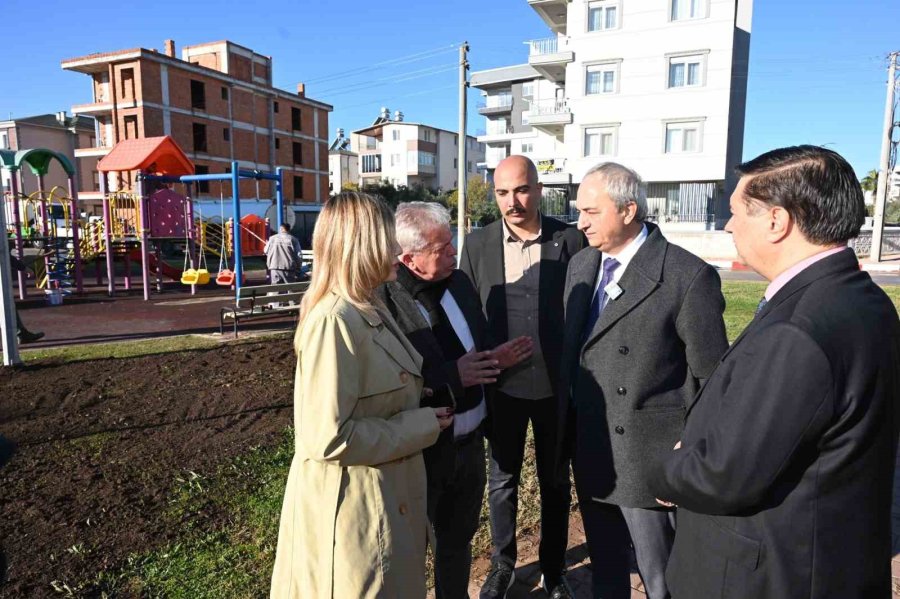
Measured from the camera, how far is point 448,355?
2.72 meters

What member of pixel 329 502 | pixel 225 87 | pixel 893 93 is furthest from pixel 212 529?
pixel 225 87

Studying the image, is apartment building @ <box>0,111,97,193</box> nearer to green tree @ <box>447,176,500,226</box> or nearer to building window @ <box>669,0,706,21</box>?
green tree @ <box>447,176,500,226</box>

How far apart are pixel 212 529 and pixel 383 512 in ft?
6.94

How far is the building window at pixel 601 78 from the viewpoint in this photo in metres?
32.7

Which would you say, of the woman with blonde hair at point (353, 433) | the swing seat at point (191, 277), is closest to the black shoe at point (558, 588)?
the woman with blonde hair at point (353, 433)

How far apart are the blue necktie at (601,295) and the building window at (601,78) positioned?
32994 mm

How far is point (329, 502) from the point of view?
1929mm

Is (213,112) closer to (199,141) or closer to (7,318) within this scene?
(199,141)

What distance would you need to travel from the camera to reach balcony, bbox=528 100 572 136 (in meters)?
33.8

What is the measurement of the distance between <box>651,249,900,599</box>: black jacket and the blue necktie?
3.64 feet

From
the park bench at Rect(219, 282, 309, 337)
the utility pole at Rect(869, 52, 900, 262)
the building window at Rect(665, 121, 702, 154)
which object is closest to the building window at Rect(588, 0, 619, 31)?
the building window at Rect(665, 121, 702, 154)

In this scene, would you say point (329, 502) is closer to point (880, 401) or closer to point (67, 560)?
point (880, 401)

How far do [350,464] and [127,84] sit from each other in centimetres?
4570

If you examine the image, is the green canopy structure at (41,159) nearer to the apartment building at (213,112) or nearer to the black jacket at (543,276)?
the black jacket at (543,276)
